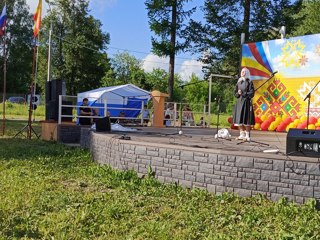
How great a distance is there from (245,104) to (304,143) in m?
3.14

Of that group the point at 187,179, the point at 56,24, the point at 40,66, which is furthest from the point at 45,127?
the point at 40,66

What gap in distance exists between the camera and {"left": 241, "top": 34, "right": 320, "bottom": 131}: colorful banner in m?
13.9

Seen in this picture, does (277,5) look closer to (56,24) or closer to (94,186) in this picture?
(94,186)

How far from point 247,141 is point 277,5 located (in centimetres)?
2113

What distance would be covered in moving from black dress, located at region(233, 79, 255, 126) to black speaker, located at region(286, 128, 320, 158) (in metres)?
2.85

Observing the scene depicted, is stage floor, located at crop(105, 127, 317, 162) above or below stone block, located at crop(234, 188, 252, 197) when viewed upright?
above

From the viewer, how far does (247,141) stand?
924 cm

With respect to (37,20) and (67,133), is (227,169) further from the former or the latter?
(37,20)

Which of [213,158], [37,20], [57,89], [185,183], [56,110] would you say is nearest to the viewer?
[213,158]

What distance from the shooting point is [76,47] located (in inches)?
1961

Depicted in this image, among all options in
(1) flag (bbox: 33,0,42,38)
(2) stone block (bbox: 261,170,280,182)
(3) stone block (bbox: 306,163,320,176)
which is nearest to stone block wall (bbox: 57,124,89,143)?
(1) flag (bbox: 33,0,42,38)

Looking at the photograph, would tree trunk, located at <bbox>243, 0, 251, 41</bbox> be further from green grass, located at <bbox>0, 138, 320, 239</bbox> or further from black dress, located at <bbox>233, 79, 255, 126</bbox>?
green grass, located at <bbox>0, 138, 320, 239</bbox>

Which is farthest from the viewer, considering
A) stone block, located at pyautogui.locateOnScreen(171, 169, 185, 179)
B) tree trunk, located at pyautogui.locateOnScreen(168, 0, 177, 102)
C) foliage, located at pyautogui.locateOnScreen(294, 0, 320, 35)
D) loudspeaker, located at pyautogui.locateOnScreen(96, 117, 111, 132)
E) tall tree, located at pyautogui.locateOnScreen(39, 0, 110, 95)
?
tall tree, located at pyautogui.locateOnScreen(39, 0, 110, 95)

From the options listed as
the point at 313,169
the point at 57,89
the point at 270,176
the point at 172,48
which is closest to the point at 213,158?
the point at 270,176
